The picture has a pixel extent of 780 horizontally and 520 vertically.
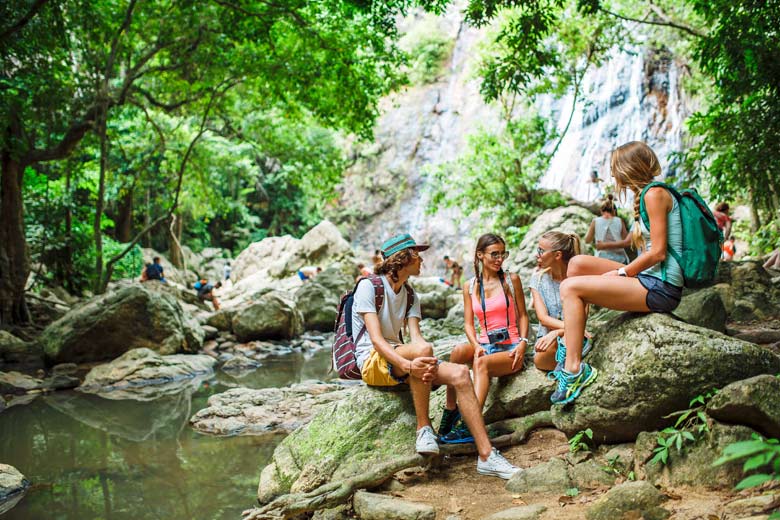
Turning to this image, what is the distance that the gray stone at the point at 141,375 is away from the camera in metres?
8.44

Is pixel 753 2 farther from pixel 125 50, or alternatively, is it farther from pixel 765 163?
pixel 125 50

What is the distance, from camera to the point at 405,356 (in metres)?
3.77

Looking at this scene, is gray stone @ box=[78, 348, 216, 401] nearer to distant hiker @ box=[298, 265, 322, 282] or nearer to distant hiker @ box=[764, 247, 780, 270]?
distant hiker @ box=[764, 247, 780, 270]

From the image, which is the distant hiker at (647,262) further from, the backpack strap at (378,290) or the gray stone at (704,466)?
the backpack strap at (378,290)

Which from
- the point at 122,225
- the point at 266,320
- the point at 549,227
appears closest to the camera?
the point at 549,227

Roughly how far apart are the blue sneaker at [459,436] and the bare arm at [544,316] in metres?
0.92

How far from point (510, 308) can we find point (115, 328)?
809 centimetres

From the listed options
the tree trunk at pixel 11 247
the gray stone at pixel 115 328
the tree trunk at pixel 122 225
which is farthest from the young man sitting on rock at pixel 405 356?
the tree trunk at pixel 122 225

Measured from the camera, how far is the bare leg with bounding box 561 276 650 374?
10.7 feet

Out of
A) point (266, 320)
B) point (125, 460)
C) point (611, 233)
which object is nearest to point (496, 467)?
point (125, 460)

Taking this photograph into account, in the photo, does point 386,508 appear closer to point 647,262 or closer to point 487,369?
point 487,369

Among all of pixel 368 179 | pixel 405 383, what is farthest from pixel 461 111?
pixel 405 383

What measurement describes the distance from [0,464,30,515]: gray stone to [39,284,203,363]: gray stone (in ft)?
17.4

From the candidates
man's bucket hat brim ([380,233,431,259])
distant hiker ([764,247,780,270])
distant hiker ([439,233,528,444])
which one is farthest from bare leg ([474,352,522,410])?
distant hiker ([764,247,780,270])
